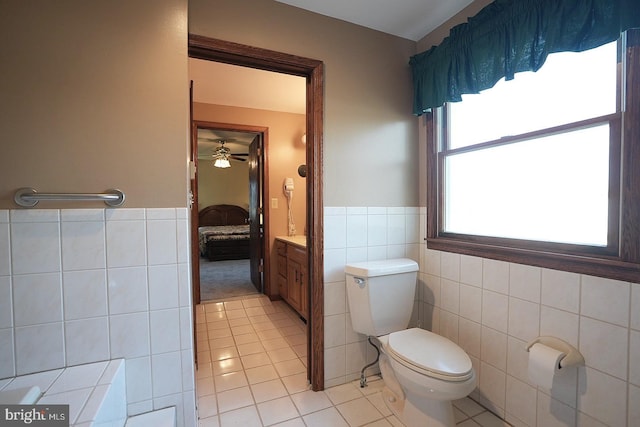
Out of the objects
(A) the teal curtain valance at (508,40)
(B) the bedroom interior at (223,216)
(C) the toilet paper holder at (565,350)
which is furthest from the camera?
(B) the bedroom interior at (223,216)

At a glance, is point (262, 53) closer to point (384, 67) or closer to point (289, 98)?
point (384, 67)

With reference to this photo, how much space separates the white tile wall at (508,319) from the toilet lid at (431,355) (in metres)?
0.33

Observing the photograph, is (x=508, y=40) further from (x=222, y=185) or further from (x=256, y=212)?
(x=222, y=185)

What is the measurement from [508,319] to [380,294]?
683 millimetres

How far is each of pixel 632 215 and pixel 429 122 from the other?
1.18m

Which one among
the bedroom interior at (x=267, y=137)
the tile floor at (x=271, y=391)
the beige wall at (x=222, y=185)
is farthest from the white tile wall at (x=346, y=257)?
the beige wall at (x=222, y=185)

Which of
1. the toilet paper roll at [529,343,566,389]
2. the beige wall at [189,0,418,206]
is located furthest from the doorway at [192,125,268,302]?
the toilet paper roll at [529,343,566,389]

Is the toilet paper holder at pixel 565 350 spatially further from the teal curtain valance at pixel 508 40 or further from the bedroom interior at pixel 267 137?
the bedroom interior at pixel 267 137

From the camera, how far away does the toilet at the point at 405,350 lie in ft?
4.06

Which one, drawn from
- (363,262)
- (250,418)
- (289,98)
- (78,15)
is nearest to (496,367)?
(363,262)

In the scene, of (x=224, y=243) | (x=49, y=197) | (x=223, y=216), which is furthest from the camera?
(x=223, y=216)

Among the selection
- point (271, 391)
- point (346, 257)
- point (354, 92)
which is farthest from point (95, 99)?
point (271, 391)

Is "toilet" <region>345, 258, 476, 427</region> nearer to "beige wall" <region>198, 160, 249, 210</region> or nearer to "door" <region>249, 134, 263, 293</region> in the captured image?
"door" <region>249, 134, 263, 293</region>

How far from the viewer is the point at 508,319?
148 cm
